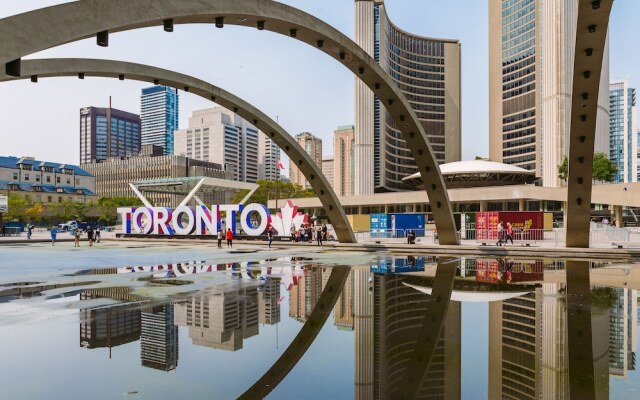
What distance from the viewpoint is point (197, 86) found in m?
22.7

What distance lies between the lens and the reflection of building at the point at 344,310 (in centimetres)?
955

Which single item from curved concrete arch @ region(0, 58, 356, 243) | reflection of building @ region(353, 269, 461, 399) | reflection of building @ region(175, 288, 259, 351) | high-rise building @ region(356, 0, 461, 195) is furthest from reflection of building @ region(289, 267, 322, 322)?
high-rise building @ region(356, 0, 461, 195)

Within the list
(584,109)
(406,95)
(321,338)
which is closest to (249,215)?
(584,109)

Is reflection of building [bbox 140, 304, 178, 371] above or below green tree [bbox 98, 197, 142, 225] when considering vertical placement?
below

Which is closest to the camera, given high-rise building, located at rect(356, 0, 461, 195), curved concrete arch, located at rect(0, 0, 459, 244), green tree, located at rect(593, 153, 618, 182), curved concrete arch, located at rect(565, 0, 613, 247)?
curved concrete arch, located at rect(0, 0, 459, 244)

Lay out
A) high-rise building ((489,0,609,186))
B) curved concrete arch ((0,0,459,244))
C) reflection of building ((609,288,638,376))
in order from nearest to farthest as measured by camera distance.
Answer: reflection of building ((609,288,638,376)) → curved concrete arch ((0,0,459,244)) → high-rise building ((489,0,609,186))

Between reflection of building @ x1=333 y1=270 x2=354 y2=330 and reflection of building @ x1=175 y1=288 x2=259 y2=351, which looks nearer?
reflection of building @ x1=175 y1=288 x2=259 y2=351

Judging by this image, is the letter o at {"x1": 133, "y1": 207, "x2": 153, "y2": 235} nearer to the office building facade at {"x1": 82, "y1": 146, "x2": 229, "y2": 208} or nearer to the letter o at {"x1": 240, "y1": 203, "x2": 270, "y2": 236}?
the letter o at {"x1": 240, "y1": 203, "x2": 270, "y2": 236}

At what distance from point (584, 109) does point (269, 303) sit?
15616 mm

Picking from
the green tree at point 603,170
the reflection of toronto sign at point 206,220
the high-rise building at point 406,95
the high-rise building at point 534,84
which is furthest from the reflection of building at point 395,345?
the high-rise building at point 406,95

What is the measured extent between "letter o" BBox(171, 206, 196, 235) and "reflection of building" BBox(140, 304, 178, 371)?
1269 inches

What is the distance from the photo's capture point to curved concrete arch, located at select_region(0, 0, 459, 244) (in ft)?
24.8

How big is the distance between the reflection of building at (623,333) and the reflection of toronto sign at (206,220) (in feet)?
94.0

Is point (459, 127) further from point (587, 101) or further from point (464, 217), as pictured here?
point (587, 101)
